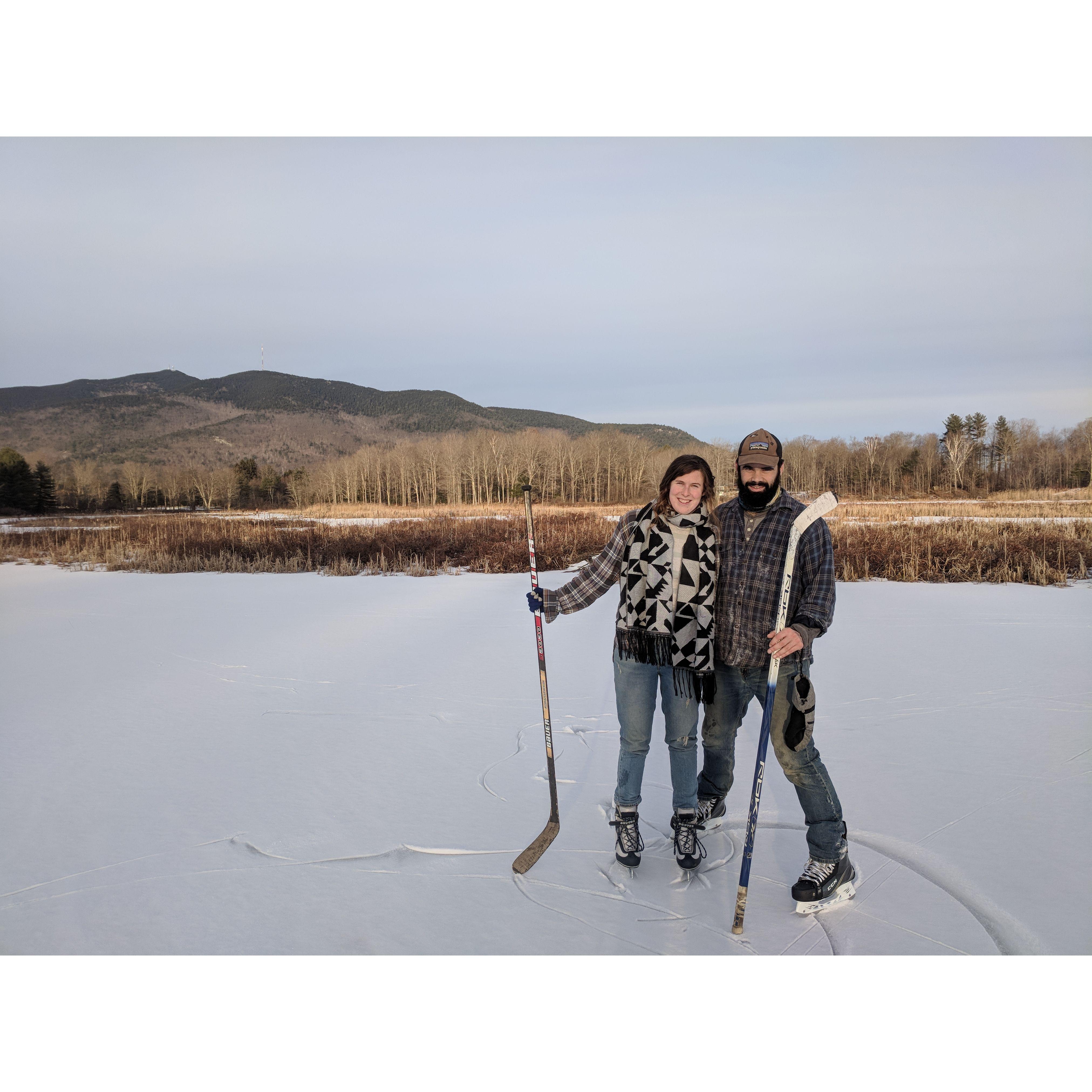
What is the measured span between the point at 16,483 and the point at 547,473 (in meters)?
37.2

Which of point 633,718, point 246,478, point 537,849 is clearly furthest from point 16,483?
point 246,478

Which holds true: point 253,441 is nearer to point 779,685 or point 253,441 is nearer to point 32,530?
point 32,530

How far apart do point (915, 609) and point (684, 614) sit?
767cm

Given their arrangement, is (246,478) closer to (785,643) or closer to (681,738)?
(681,738)

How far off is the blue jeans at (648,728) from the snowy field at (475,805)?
0.34 meters

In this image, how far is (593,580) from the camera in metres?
3.08

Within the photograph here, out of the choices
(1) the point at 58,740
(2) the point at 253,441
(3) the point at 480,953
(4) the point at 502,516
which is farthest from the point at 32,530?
(2) the point at 253,441

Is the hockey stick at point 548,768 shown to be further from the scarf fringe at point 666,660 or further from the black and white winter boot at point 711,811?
the black and white winter boot at point 711,811

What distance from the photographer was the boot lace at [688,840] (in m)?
2.90

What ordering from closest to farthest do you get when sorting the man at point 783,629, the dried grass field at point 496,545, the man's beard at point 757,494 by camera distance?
the man at point 783,629 < the man's beard at point 757,494 < the dried grass field at point 496,545

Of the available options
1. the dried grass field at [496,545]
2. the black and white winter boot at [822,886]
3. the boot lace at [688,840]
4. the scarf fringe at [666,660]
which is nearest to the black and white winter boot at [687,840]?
the boot lace at [688,840]

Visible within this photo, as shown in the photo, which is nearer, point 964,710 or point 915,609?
point 964,710

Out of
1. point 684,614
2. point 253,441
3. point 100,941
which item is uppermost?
point 253,441

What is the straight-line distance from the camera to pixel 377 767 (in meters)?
4.18
